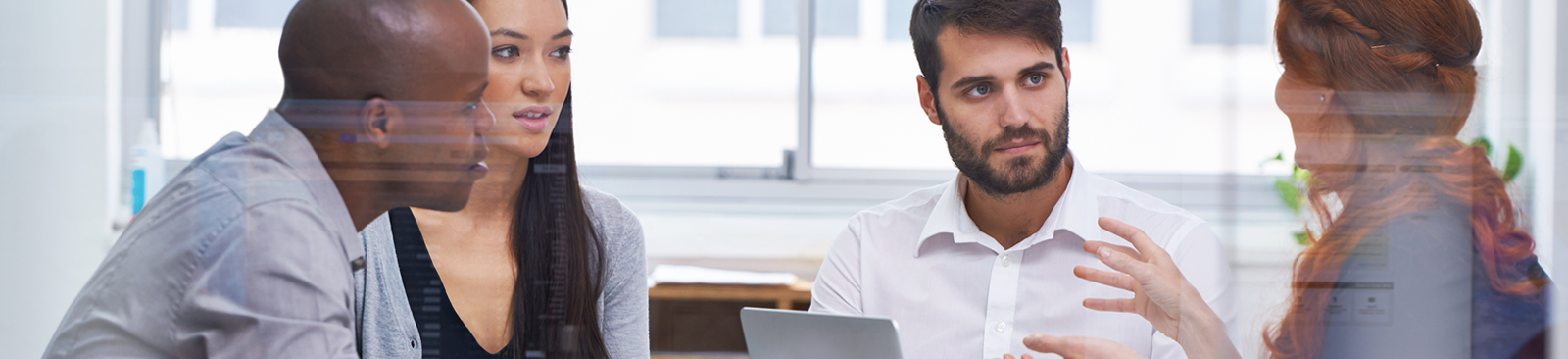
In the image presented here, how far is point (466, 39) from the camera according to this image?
806 millimetres

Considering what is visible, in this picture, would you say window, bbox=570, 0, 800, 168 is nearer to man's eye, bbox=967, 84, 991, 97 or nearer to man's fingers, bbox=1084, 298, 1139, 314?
man's eye, bbox=967, 84, 991, 97

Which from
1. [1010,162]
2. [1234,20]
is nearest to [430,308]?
[1010,162]

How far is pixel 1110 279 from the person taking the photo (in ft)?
3.51

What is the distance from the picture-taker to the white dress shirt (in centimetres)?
Result: 114

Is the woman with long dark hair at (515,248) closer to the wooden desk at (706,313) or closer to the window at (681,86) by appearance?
the window at (681,86)

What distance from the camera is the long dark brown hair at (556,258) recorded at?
1.01 metres

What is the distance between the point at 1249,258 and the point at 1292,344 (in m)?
0.13

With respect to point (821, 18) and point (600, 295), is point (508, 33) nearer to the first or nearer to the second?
point (600, 295)

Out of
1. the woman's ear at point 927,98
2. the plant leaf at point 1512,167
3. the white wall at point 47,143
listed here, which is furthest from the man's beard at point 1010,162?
the white wall at point 47,143

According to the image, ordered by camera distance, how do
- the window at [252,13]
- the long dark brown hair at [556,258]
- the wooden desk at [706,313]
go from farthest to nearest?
the wooden desk at [706,313], the long dark brown hair at [556,258], the window at [252,13]

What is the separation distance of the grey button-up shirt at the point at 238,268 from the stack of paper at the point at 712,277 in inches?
23.9

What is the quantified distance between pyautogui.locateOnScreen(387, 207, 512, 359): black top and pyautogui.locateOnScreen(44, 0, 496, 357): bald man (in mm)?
140

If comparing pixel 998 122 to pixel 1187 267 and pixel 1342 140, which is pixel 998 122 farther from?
pixel 1342 140

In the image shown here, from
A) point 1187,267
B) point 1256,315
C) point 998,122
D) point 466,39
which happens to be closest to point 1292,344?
point 1256,315
